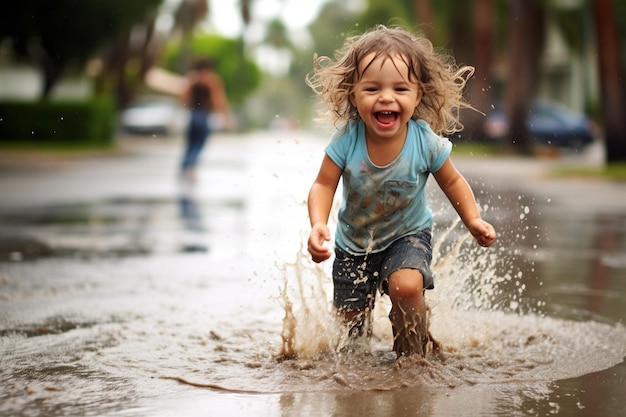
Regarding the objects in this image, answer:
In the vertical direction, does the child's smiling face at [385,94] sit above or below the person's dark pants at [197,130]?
below

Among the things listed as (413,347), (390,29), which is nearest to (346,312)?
(413,347)

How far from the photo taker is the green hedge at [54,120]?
30.0 meters

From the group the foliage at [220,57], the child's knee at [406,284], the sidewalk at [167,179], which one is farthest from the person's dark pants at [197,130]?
the foliage at [220,57]

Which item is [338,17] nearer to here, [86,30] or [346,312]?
[86,30]

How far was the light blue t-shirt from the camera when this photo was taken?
436 centimetres

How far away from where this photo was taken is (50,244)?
893 cm

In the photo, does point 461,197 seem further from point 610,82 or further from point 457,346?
point 610,82

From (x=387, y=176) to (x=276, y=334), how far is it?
1.12m

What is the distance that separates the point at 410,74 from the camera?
4316mm

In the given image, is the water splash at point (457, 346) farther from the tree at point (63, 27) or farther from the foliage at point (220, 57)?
the foliage at point (220, 57)

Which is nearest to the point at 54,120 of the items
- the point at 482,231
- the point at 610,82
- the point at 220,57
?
the point at 610,82

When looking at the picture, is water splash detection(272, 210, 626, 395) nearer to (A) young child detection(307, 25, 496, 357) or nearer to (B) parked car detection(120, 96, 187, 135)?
(A) young child detection(307, 25, 496, 357)

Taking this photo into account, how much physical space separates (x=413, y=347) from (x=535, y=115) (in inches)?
1244

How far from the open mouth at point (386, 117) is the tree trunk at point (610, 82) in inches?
624
